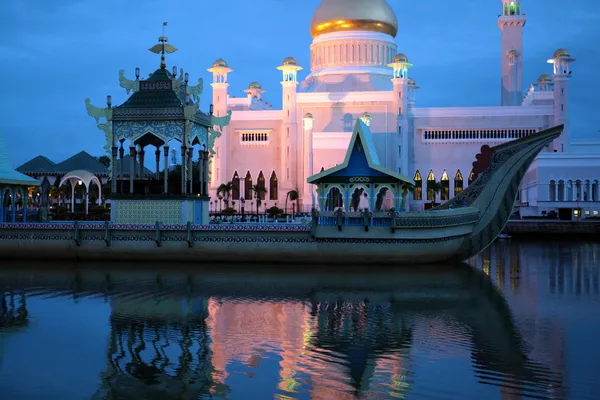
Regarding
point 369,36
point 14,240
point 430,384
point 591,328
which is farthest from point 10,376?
point 369,36

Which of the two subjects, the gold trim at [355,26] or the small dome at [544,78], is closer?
the small dome at [544,78]

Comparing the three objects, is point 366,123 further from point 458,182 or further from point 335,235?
point 335,235

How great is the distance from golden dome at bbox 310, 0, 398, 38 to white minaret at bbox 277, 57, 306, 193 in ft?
18.0

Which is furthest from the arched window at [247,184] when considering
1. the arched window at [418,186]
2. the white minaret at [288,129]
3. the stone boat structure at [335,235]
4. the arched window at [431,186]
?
the stone boat structure at [335,235]

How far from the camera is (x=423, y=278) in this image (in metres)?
16.7

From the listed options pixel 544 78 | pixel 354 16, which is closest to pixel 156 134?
pixel 354 16

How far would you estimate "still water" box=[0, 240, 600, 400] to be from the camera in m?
7.92

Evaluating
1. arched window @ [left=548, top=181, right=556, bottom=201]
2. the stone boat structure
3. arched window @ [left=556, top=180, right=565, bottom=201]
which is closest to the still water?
the stone boat structure

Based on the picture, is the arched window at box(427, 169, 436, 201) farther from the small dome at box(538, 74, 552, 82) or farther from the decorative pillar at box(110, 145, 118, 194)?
the decorative pillar at box(110, 145, 118, 194)

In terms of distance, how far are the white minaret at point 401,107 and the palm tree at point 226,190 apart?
11.3 meters

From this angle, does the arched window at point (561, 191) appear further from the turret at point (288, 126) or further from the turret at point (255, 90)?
the turret at point (255, 90)

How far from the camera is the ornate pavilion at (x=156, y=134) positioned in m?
20.0

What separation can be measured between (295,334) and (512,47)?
46.6 metres

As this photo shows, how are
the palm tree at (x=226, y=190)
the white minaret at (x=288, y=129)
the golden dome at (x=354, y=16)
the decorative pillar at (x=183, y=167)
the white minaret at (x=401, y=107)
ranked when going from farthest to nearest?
the golden dome at (x=354, y=16)
the white minaret at (x=288, y=129)
the white minaret at (x=401, y=107)
the palm tree at (x=226, y=190)
the decorative pillar at (x=183, y=167)
